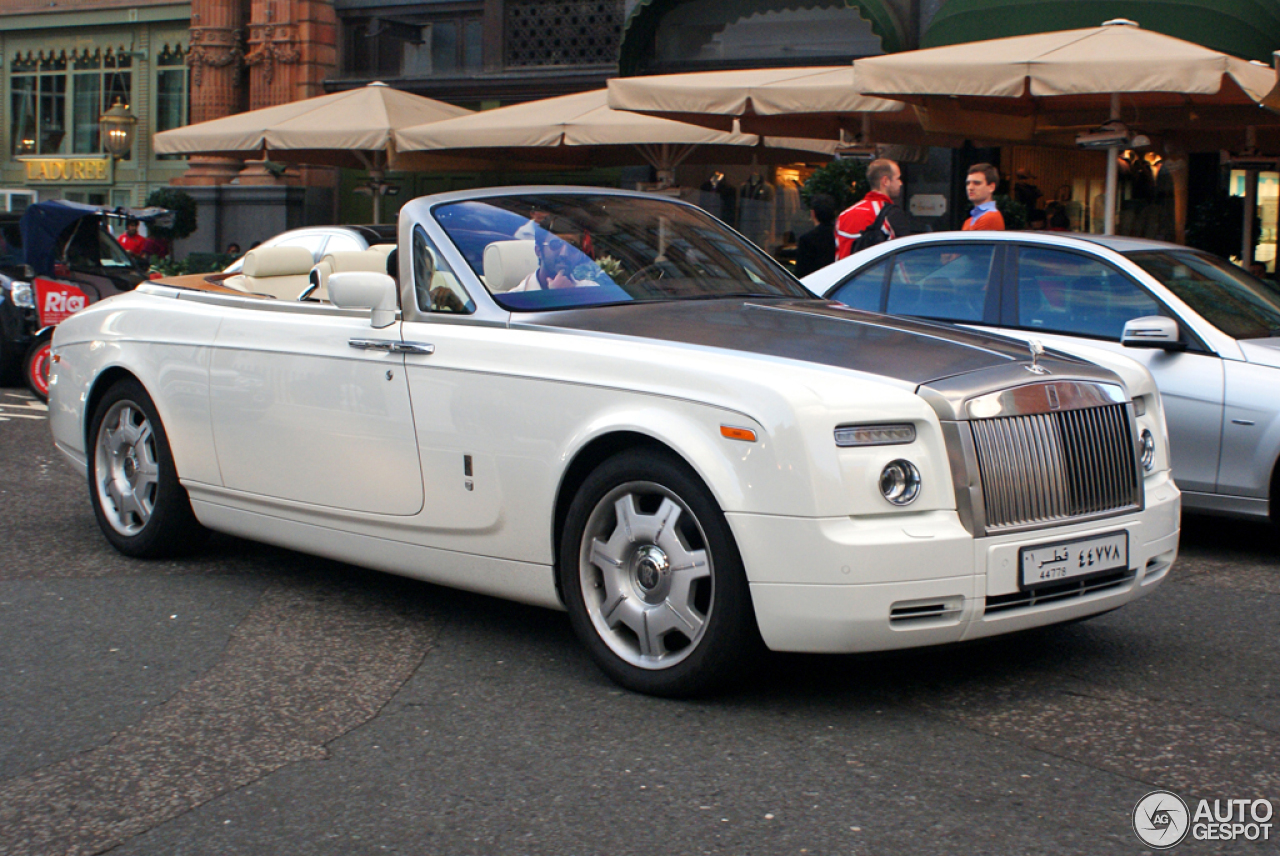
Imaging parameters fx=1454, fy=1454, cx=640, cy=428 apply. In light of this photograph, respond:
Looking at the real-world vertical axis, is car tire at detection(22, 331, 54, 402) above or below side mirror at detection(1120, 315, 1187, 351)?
below

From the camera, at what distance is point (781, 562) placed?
388cm

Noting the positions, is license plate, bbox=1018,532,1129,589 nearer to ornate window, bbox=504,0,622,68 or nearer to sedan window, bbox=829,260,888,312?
sedan window, bbox=829,260,888,312

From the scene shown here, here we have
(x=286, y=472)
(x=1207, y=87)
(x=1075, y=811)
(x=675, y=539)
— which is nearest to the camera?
(x=1075, y=811)

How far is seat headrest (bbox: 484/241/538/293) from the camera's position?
4.91 m

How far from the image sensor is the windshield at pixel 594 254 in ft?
16.2

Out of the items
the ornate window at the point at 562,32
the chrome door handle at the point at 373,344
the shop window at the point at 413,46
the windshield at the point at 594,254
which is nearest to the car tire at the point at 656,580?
the windshield at the point at 594,254

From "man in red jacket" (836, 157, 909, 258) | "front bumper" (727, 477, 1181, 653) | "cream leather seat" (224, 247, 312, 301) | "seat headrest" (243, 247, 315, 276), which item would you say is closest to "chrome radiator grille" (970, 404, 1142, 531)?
"front bumper" (727, 477, 1181, 653)

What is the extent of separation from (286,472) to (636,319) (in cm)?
153

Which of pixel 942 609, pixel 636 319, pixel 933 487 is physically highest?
pixel 636 319

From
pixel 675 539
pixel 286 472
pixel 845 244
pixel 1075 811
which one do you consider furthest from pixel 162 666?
pixel 845 244

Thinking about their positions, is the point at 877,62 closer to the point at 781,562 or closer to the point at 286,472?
the point at 286,472

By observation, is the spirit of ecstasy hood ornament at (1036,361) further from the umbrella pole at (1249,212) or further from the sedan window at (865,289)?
the umbrella pole at (1249,212)

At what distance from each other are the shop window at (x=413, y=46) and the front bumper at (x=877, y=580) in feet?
62.2

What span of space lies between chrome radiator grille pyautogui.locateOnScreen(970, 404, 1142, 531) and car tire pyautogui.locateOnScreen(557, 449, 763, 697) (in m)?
0.75
